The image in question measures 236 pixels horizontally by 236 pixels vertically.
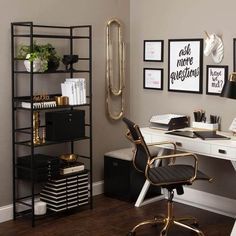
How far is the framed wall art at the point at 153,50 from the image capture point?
197 inches

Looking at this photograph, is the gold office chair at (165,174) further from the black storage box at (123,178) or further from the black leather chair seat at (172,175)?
the black storage box at (123,178)

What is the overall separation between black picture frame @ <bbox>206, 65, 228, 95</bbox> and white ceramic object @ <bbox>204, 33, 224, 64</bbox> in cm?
8

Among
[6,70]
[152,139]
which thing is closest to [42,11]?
[6,70]

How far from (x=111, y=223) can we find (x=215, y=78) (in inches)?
63.8

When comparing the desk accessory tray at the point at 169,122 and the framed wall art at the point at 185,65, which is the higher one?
the framed wall art at the point at 185,65

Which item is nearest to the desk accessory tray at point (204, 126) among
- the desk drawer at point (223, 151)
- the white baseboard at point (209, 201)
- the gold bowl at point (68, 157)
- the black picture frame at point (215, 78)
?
the black picture frame at point (215, 78)

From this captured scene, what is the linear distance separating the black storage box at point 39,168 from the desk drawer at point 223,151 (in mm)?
1368

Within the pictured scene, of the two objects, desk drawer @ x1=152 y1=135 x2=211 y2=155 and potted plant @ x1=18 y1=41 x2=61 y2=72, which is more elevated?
potted plant @ x1=18 y1=41 x2=61 y2=72

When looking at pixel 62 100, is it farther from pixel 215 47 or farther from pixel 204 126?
pixel 215 47

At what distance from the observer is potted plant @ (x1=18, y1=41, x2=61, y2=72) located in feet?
13.5

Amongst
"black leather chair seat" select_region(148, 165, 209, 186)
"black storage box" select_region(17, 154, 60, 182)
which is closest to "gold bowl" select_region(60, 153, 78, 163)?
"black storage box" select_region(17, 154, 60, 182)

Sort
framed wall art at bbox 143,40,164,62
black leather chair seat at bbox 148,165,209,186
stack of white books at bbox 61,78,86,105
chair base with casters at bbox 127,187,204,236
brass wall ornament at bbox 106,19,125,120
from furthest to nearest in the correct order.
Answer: brass wall ornament at bbox 106,19,125,120 → framed wall art at bbox 143,40,164,62 → stack of white books at bbox 61,78,86,105 → chair base with casters at bbox 127,187,204,236 → black leather chair seat at bbox 148,165,209,186

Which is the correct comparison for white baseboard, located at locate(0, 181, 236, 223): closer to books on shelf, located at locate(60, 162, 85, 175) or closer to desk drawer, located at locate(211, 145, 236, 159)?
books on shelf, located at locate(60, 162, 85, 175)

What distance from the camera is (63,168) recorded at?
4.48m
